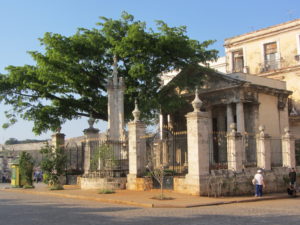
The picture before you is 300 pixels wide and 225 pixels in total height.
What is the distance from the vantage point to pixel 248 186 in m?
17.2

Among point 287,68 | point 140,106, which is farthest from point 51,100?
point 287,68

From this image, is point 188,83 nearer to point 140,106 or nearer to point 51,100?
point 140,106

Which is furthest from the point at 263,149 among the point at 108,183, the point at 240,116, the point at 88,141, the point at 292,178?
the point at 88,141

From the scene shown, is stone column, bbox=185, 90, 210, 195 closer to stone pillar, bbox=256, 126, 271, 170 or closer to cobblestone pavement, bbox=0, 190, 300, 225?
cobblestone pavement, bbox=0, 190, 300, 225

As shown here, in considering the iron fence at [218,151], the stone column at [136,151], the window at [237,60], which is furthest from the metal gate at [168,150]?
the window at [237,60]

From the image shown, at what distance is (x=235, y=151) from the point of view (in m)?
16.9

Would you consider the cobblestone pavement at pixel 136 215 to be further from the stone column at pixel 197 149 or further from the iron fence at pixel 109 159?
the iron fence at pixel 109 159

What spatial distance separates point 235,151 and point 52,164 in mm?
9100

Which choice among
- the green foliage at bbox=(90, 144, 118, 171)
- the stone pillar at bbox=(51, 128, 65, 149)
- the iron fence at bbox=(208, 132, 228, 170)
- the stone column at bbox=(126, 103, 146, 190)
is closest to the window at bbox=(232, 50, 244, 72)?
the iron fence at bbox=(208, 132, 228, 170)

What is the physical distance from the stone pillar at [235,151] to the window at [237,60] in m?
20.6

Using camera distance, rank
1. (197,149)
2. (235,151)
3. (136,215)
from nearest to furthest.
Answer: (136,215), (197,149), (235,151)

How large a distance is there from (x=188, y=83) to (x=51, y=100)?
9.02 m

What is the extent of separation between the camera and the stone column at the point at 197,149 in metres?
15.5

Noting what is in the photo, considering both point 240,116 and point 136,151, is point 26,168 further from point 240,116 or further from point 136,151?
point 240,116
